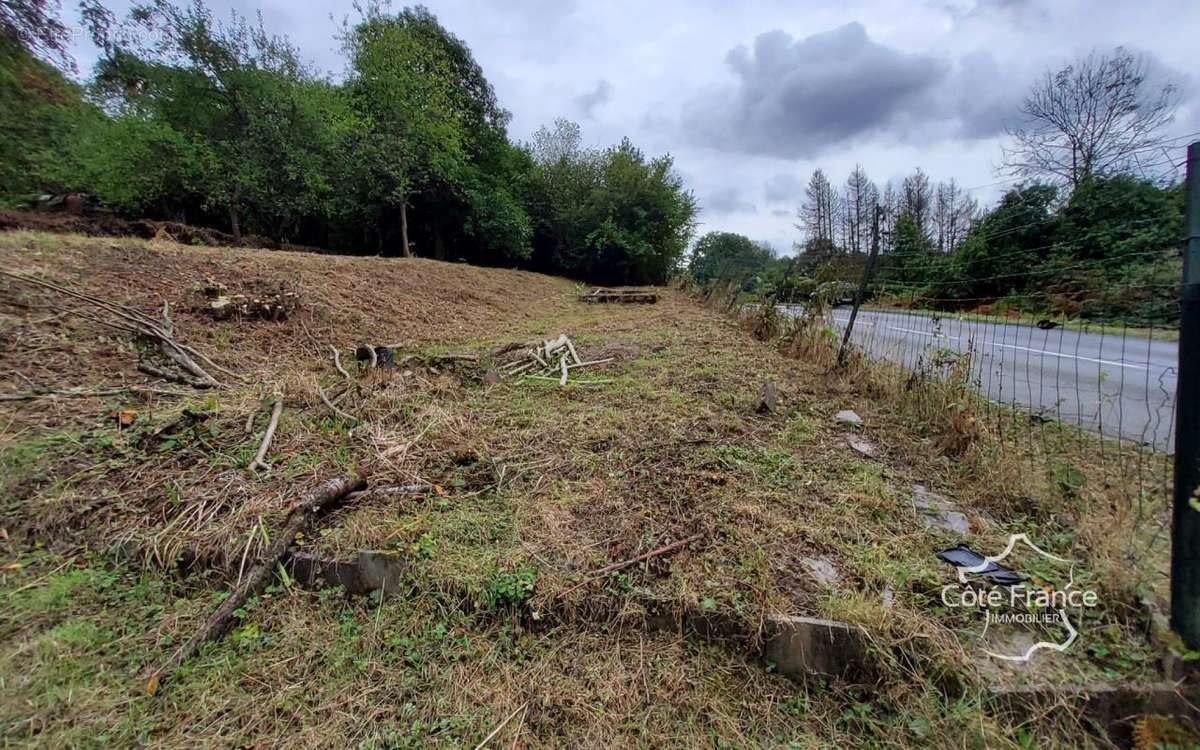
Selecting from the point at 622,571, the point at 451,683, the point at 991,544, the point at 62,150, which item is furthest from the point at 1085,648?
the point at 62,150

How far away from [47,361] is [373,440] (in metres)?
2.22

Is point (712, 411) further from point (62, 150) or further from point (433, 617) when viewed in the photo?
point (62, 150)

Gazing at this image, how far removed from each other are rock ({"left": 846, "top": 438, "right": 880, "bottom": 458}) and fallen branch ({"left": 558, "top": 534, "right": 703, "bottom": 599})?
1424 mm

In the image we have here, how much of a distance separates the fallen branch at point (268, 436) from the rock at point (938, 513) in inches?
128

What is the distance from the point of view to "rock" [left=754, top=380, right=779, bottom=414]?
3101 millimetres

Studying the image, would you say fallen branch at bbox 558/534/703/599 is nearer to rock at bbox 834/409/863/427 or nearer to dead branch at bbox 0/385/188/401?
rock at bbox 834/409/863/427

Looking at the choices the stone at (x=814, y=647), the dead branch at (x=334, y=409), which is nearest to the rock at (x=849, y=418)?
the stone at (x=814, y=647)

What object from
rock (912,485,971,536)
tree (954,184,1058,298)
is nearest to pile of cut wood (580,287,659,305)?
tree (954,184,1058,298)

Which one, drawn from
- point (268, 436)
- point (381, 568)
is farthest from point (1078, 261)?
point (268, 436)

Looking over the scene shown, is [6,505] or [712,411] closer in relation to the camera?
[6,505]

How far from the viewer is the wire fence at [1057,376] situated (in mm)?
1717

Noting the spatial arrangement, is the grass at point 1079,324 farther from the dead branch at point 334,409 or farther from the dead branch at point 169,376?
the dead branch at point 169,376

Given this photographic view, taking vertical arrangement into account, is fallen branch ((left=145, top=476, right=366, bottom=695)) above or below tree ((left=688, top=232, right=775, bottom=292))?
below

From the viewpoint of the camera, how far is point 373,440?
2.60 meters
